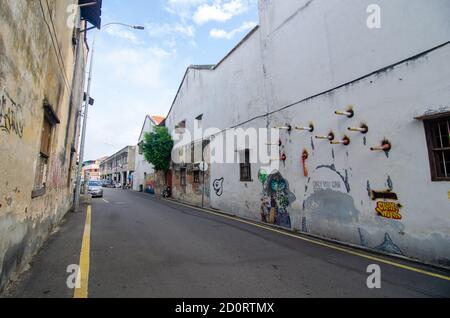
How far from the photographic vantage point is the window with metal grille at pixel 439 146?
4.86m

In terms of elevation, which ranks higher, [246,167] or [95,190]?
[246,167]

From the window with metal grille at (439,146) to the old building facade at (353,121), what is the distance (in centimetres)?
2

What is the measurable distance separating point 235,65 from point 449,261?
426 inches

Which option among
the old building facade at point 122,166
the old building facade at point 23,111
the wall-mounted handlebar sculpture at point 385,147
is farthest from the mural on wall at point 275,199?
the old building facade at point 122,166

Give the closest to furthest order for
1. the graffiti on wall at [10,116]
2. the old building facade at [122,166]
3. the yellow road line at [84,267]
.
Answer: the graffiti on wall at [10,116], the yellow road line at [84,267], the old building facade at [122,166]

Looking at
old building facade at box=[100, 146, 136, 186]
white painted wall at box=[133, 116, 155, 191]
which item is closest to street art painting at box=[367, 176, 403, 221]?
white painted wall at box=[133, 116, 155, 191]

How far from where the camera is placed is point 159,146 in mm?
21953

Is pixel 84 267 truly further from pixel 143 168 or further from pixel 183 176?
pixel 143 168

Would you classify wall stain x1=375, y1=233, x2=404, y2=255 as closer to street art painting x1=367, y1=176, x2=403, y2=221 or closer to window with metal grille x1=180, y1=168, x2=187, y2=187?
street art painting x1=367, y1=176, x2=403, y2=221

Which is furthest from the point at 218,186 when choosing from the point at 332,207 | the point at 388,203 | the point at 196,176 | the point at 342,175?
the point at 388,203

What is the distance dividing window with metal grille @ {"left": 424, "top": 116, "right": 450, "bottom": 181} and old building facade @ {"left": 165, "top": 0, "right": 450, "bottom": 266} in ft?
0.07

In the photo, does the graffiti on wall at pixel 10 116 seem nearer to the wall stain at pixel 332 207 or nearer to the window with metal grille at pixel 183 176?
the wall stain at pixel 332 207

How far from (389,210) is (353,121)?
7.65ft

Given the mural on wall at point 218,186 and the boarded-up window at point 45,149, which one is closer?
the boarded-up window at point 45,149
